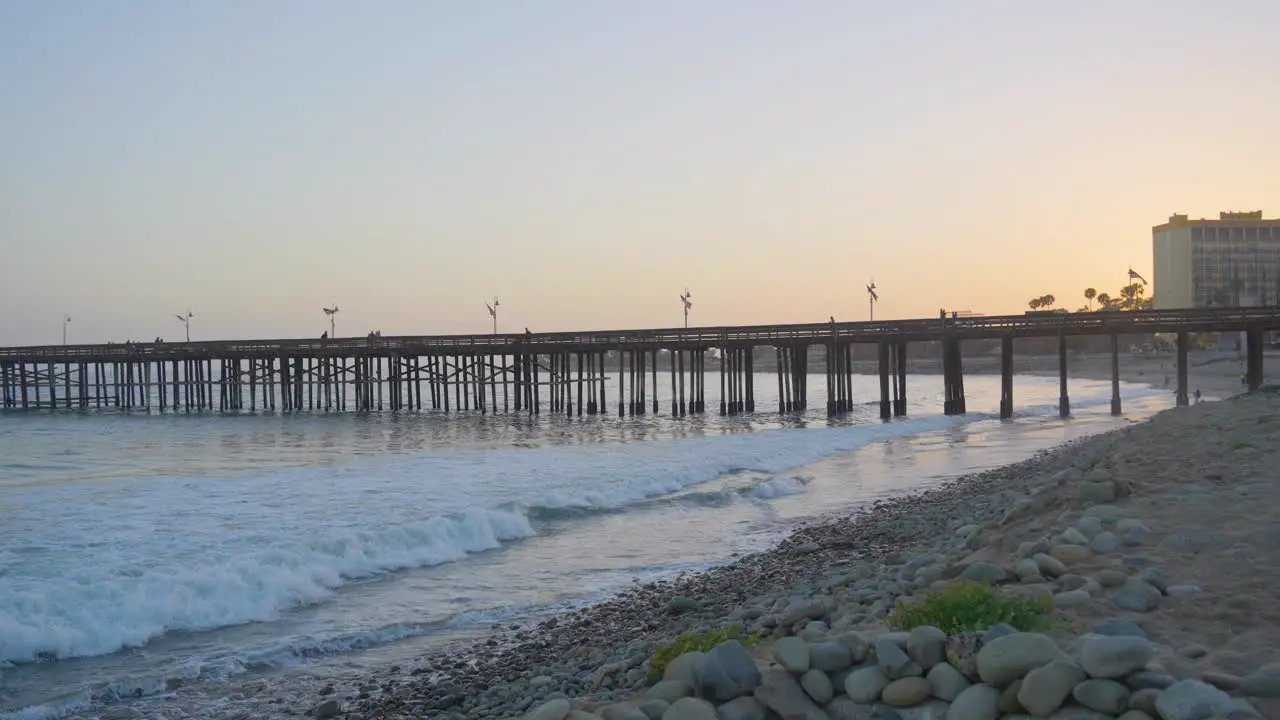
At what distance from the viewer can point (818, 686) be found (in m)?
5.02

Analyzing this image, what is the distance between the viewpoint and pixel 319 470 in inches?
990

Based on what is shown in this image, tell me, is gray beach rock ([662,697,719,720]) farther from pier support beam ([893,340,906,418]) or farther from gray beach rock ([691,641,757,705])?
pier support beam ([893,340,906,418])

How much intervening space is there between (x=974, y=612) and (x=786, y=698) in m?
1.26

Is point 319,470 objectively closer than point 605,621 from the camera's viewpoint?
No

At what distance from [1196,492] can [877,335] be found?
3375cm

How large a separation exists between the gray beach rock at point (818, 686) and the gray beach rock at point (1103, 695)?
46.6 inches

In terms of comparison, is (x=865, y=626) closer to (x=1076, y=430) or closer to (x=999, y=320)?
(x=1076, y=430)

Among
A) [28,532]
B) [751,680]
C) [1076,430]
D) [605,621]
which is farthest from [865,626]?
[1076,430]

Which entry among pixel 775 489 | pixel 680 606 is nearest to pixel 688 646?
pixel 680 606

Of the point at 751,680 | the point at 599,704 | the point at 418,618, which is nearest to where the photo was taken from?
the point at 751,680

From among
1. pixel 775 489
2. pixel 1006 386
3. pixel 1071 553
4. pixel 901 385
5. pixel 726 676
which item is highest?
pixel 1071 553

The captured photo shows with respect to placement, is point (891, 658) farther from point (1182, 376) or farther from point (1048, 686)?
point (1182, 376)

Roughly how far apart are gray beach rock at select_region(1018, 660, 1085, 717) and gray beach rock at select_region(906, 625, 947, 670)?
55cm

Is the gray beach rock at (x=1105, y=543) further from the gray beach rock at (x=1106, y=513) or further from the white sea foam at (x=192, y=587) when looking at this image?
the white sea foam at (x=192, y=587)
